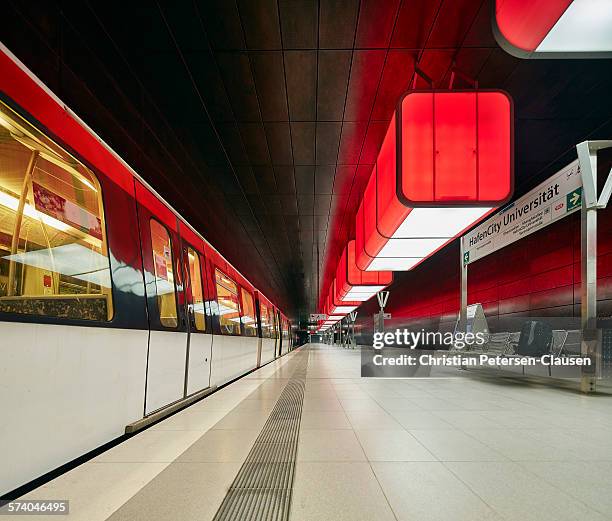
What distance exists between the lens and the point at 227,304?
27.5ft

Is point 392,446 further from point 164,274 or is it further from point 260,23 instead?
point 260,23

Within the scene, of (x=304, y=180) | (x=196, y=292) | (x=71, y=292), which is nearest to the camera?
(x=71, y=292)

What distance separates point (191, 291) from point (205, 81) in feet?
8.49

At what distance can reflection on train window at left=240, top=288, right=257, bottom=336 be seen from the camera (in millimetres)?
10502

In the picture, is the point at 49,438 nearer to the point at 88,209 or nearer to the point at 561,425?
the point at 88,209

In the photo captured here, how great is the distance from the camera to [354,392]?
7.18m

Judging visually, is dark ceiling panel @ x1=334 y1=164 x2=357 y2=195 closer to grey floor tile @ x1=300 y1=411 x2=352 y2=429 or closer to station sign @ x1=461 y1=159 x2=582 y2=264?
station sign @ x1=461 y1=159 x2=582 y2=264

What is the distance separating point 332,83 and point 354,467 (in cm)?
453

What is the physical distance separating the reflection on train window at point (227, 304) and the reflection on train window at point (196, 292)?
1.14 m

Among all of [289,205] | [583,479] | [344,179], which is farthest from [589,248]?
[289,205]

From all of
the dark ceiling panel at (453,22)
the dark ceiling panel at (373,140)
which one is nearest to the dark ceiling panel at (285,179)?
the dark ceiling panel at (373,140)

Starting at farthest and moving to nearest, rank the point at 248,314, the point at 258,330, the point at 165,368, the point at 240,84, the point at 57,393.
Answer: the point at 258,330
the point at 248,314
the point at 240,84
the point at 165,368
the point at 57,393

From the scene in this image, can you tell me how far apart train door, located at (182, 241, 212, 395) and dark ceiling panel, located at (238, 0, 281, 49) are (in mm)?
2430

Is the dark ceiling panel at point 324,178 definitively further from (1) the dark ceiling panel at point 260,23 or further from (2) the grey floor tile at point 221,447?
(2) the grey floor tile at point 221,447
